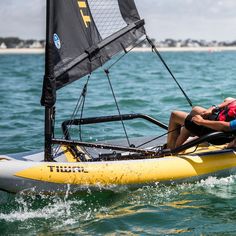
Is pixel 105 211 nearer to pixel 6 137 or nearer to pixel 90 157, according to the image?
pixel 90 157

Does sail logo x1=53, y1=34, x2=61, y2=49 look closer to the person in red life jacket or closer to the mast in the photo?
the mast

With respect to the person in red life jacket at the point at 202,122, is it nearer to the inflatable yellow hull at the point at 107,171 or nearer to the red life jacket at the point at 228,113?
the red life jacket at the point at 228,113

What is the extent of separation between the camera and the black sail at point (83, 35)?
616 centimetres

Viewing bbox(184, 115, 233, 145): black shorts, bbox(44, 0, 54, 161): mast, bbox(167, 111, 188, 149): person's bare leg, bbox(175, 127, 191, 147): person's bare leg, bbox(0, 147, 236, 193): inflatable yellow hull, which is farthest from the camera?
bbox(167, 111, 188, 149): person's bare leg

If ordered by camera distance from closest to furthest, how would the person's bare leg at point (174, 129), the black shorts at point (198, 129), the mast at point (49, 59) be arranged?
the mast at point (49, 59) < the black shorts at point (198, 129) < the person's bare leg at point (174, 129)

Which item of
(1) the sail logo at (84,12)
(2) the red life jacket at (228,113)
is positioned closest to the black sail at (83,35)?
(1) the sail logo at (84,12)

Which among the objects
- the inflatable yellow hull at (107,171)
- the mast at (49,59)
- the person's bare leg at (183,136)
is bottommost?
the inflatable yellow hull at (107,171)

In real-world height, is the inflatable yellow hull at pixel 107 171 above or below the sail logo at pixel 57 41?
below

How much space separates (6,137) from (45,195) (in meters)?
4.21

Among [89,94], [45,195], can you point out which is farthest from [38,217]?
[89,94]

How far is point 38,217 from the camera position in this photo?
569cm

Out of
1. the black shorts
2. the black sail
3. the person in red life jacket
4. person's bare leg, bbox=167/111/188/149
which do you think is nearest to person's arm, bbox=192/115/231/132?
the person in red life jacket

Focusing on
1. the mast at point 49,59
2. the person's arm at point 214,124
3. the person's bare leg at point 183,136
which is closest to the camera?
the mast at point 49,59

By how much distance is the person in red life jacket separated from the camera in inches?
251
